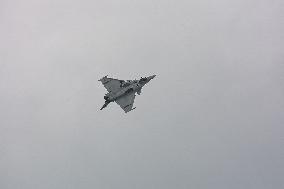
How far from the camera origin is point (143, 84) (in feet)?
584

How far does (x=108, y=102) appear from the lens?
16625 cm

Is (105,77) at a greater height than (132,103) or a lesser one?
greater

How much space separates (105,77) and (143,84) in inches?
598

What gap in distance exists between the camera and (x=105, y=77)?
6791 inches

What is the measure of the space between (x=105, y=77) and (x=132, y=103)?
14.6 m

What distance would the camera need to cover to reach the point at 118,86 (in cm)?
17138

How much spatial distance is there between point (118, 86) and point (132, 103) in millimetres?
8874

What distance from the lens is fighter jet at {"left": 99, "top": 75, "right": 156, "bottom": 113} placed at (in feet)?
546

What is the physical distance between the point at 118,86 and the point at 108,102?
8.38m

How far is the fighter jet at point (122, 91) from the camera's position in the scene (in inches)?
6550

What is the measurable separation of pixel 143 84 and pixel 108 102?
60.0 ft

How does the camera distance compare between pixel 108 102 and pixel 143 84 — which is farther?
pixel 143 84

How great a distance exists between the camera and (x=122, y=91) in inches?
6663
